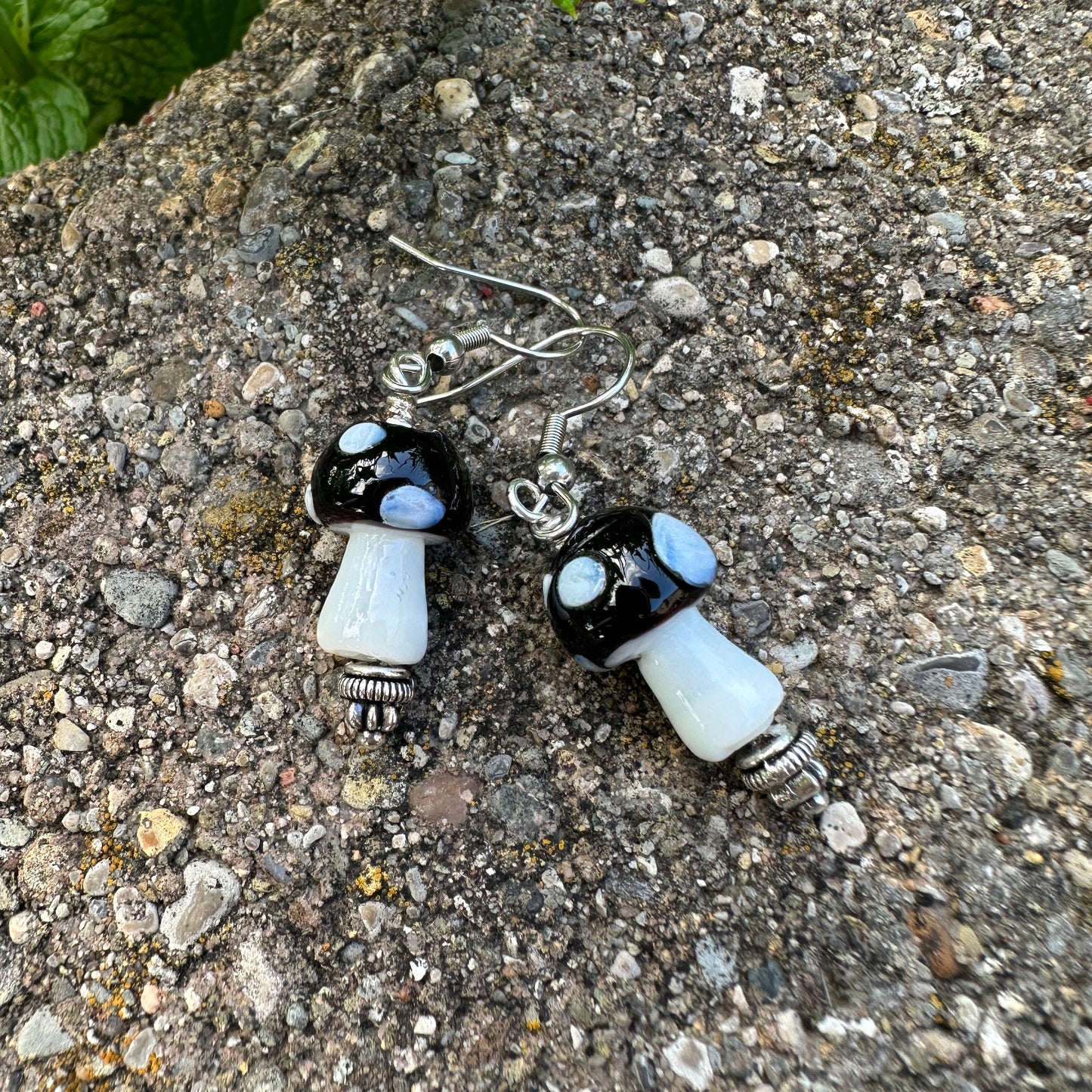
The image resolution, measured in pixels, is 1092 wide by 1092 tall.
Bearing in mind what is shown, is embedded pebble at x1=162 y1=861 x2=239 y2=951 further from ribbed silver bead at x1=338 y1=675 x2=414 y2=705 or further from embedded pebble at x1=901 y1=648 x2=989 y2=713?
embedded pebble at x1=901 y1=648 x2=989 y2=713

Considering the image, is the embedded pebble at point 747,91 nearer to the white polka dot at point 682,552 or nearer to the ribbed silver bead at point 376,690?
the white polka dot at point 682,552

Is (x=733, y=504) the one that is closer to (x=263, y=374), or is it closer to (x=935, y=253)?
(x=935, y=253)

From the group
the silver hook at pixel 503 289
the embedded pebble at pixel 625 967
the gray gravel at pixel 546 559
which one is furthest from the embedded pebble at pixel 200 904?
the silver hook at pixel 503 289

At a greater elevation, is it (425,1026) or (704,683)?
(704,683)

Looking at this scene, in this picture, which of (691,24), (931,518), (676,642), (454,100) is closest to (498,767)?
(676,642)

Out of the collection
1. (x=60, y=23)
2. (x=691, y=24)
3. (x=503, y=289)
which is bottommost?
(x=503, y=289)

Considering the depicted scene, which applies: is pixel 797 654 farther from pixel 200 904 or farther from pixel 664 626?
pixel 200 904
